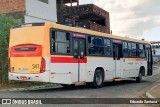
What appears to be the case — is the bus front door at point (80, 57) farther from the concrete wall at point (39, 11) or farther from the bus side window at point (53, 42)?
the concrete wall at point (39, 11)

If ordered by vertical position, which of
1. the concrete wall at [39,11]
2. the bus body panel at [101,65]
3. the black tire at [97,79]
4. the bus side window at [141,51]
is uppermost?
the concrete wall at [39,11]

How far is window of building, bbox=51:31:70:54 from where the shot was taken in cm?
1602

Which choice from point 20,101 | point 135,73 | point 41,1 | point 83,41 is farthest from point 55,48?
point 41,1

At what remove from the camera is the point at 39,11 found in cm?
3091

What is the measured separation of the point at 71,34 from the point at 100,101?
470 centimetres

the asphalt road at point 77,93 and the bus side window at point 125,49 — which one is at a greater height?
the bus side window at point 125,49

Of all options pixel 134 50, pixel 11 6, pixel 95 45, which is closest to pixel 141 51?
pixel 134 50

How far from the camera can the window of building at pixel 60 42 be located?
52.5ft

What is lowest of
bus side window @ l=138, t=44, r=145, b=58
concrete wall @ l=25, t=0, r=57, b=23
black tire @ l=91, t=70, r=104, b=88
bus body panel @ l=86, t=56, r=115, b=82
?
black tire @ l=91, t=70, r=104, b=88

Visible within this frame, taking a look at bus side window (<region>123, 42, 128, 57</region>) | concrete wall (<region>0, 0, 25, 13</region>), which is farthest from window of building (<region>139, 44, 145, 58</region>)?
concrete wall (<region>0, 0, 25, 13</region>)

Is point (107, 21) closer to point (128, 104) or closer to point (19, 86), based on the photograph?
point (19, 86)

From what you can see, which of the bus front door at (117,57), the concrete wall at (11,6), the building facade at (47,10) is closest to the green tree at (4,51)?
the building facade at (47,10)

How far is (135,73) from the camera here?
2484 centimetres

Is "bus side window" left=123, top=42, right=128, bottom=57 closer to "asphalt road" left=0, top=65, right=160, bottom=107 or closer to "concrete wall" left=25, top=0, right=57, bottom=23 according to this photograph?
"asphalt road" left=0, top=65, right=160, bottom=107
